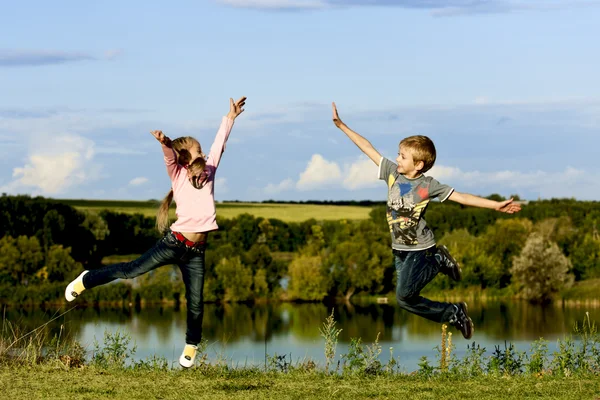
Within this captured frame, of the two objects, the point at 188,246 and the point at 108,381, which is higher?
the point at 188,246

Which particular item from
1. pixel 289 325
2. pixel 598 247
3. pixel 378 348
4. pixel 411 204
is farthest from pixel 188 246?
pixel 598 247

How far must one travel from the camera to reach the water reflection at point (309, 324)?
2144 inches

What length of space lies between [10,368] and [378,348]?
4.10 meters

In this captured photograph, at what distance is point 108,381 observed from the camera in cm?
908

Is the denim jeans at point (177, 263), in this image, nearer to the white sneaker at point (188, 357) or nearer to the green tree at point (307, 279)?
the white sneaker at point (188, 357)

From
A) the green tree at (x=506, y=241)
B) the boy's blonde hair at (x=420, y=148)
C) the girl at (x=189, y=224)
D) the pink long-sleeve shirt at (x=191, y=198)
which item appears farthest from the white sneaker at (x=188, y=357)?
the green tree at (x=506, y=241)

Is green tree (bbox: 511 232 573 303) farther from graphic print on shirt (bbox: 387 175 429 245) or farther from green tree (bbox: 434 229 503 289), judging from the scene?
graphic print on shirt (bbox: 387 175 429 245)

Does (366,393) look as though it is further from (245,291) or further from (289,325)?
(245,291)

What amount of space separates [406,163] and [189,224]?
2190mm

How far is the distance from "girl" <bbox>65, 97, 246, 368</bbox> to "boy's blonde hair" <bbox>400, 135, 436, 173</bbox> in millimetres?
1806

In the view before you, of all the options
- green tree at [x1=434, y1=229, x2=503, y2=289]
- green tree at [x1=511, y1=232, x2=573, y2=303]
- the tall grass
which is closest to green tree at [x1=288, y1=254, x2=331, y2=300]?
green tree at [x1=434, y1=229, x2=503, y2=289]

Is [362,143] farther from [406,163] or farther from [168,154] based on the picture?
[168,154]

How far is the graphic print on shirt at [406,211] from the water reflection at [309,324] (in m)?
36.1

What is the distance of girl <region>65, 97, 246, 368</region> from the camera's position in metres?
8.88
